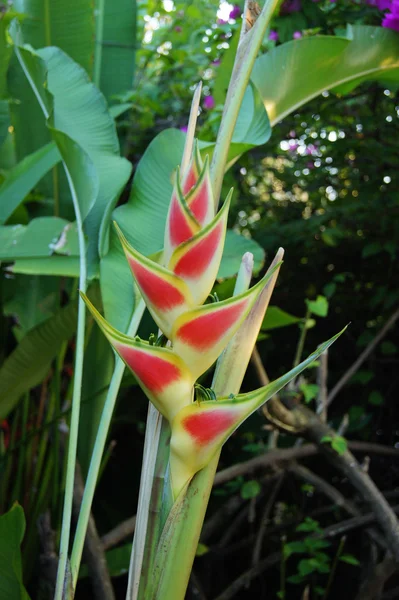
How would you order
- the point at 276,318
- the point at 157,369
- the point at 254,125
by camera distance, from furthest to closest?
the point at 276,318 → the point at 254,125 → the point at 157,369

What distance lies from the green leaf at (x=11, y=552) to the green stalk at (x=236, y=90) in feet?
1.28

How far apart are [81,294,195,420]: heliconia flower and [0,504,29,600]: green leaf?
32 cm

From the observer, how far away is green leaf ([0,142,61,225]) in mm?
934

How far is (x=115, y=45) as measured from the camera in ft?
4.59

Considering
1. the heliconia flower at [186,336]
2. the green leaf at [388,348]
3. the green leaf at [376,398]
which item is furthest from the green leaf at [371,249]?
the heliconia flower at [186,336]

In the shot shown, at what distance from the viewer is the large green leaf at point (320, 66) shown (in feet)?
2.77

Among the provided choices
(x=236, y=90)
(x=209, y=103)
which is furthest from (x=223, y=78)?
(x=236, y=90)

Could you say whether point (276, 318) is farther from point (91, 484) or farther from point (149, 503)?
point (149, 503)

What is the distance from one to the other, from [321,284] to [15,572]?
1.17 meters

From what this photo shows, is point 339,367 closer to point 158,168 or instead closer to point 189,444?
point 158,168

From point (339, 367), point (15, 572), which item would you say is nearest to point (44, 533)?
point (15, 572)

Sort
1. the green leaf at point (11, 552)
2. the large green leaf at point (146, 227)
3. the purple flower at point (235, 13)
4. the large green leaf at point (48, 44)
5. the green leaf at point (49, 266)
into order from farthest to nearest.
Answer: the purple flower at point (235, 13) < the large green leaf at point (48, 44) < the green leaf at point (49, 266) < the large green leaf at point (146, 227) < the green leaf at point (11, 552)

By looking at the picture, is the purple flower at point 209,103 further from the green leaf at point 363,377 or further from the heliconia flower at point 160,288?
the heliconia flower at point 160,288

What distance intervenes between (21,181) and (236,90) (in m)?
0.58
